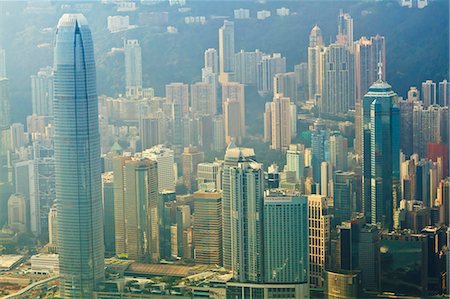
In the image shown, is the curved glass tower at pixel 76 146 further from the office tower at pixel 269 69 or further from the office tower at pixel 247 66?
the office tower at pixel 269 69

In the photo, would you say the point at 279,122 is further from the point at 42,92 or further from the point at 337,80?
the point at 42,92

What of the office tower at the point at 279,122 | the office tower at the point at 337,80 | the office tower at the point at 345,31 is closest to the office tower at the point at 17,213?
the office tower at the point at 279,122

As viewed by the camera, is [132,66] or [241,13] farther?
[132,66]

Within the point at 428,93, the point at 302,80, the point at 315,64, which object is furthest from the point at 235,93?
the point at 428,93

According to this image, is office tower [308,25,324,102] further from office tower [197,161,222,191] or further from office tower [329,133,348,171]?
office tower [197,161,222,191]

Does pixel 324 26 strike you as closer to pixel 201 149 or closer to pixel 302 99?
pixel 302 99
